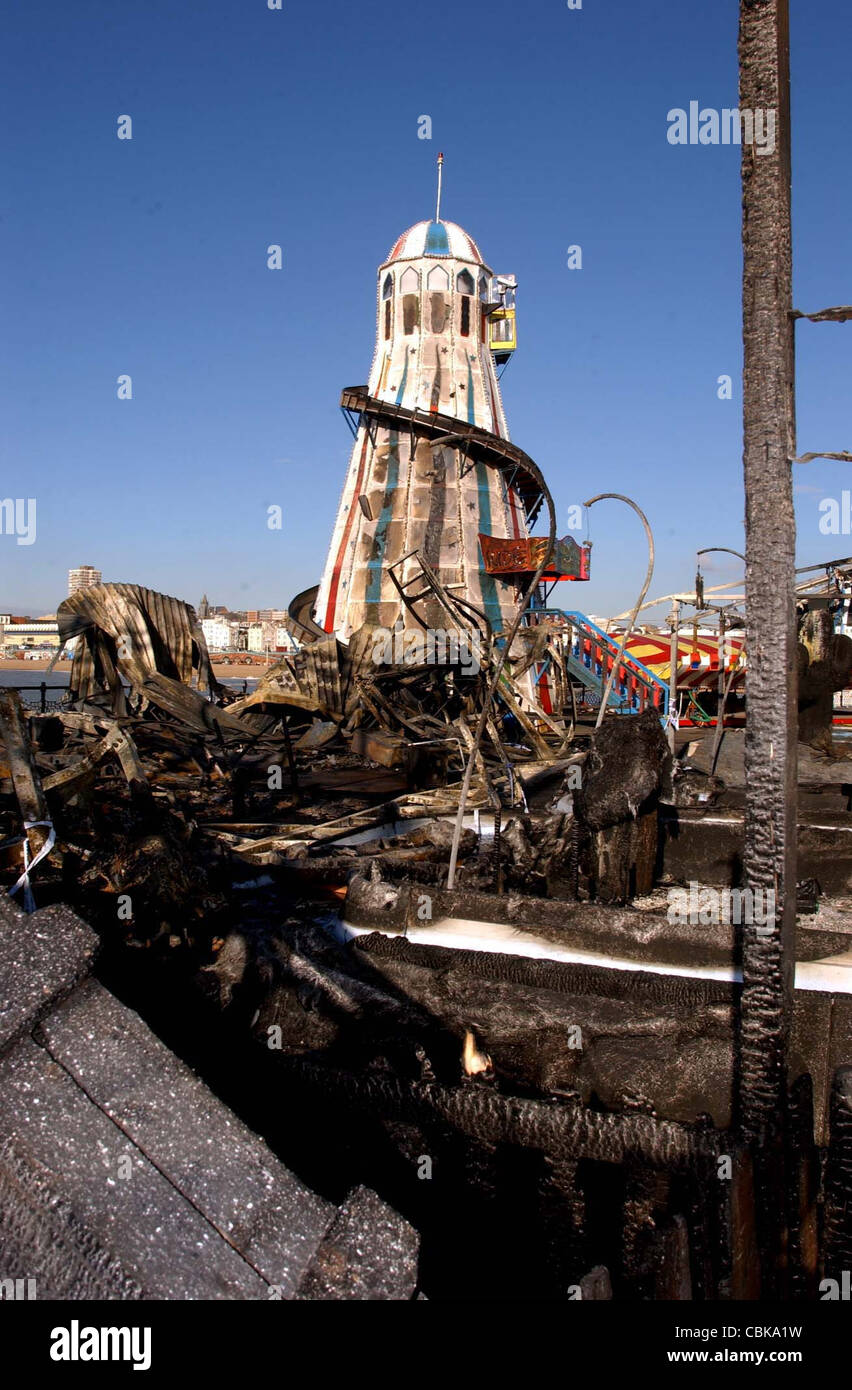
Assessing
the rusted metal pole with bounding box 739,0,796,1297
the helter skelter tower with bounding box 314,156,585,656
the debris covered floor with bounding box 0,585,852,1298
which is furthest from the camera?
the helter skelter tower with bounding box 314,156,585,656

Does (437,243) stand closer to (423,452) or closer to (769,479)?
(423,452)

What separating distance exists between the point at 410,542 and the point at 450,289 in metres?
10.4

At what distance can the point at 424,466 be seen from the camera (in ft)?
111

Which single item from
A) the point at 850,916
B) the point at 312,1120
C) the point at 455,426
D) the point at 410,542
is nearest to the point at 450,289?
the point at 455,426

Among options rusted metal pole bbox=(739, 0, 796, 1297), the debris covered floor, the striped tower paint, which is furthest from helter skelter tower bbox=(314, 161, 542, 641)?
rusted metal pole bbox=(739, 0, 796, 1297)

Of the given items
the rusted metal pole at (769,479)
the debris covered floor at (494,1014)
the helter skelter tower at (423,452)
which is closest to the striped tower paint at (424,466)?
the helter skelter tower at (423,452)

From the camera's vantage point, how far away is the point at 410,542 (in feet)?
110

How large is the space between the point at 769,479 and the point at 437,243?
117 ft

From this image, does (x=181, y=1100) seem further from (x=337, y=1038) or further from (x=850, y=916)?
(x=850, y=916)

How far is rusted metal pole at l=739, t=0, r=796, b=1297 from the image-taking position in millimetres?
3193

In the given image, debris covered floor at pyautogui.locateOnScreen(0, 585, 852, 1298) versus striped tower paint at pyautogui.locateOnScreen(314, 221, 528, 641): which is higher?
striped tower paint at pyautogui.locateOnScreen(314, 221, 528, 641)

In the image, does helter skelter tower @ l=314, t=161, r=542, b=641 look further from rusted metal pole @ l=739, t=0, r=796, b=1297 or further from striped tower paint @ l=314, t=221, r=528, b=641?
rusted metal pole @ l=739, t=0, r=796, b=1297

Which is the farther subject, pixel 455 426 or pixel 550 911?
pixel 455 426

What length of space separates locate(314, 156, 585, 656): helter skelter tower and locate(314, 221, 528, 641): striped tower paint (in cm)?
5
